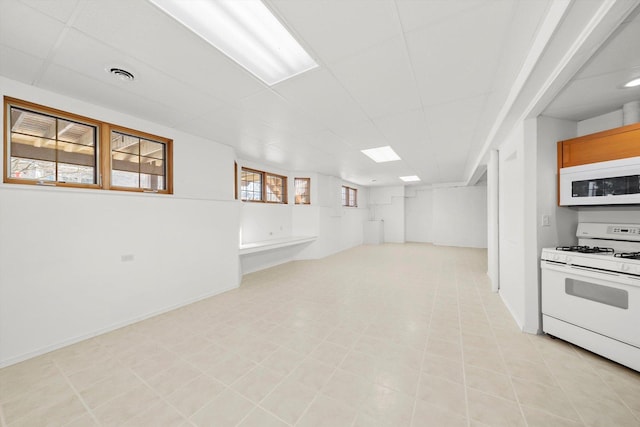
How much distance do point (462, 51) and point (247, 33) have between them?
5.51ft

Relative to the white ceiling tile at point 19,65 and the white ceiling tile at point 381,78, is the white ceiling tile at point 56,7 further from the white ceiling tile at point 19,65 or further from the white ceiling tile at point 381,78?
the white ceiling tile at point 381,78

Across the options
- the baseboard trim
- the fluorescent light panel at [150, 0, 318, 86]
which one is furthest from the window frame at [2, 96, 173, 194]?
the fluorescent light panel at [150, 0, 318, 86]

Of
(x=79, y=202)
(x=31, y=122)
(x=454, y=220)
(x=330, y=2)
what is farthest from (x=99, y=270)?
(x=454, y=220)

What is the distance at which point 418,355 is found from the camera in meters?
2.17

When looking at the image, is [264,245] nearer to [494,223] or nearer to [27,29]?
[27,29]

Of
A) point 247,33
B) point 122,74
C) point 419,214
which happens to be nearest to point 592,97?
point 247,33

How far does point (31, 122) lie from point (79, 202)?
36.5 inches

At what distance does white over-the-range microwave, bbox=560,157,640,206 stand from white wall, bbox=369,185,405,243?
7.93 m

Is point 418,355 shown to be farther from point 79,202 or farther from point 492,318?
point 79,202

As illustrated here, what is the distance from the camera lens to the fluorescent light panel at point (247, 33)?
1402 mm

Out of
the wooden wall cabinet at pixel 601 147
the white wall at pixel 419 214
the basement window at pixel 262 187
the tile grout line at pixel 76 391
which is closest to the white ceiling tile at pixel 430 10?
the wooden wall cabinet at pixel 601 147

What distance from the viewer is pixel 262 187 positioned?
5.90 m

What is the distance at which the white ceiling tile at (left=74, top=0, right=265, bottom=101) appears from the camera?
4.68ft

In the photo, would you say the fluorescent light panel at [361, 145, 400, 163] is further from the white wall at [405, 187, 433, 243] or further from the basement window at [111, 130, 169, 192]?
the white wall at [405, 187, 433, 243]
